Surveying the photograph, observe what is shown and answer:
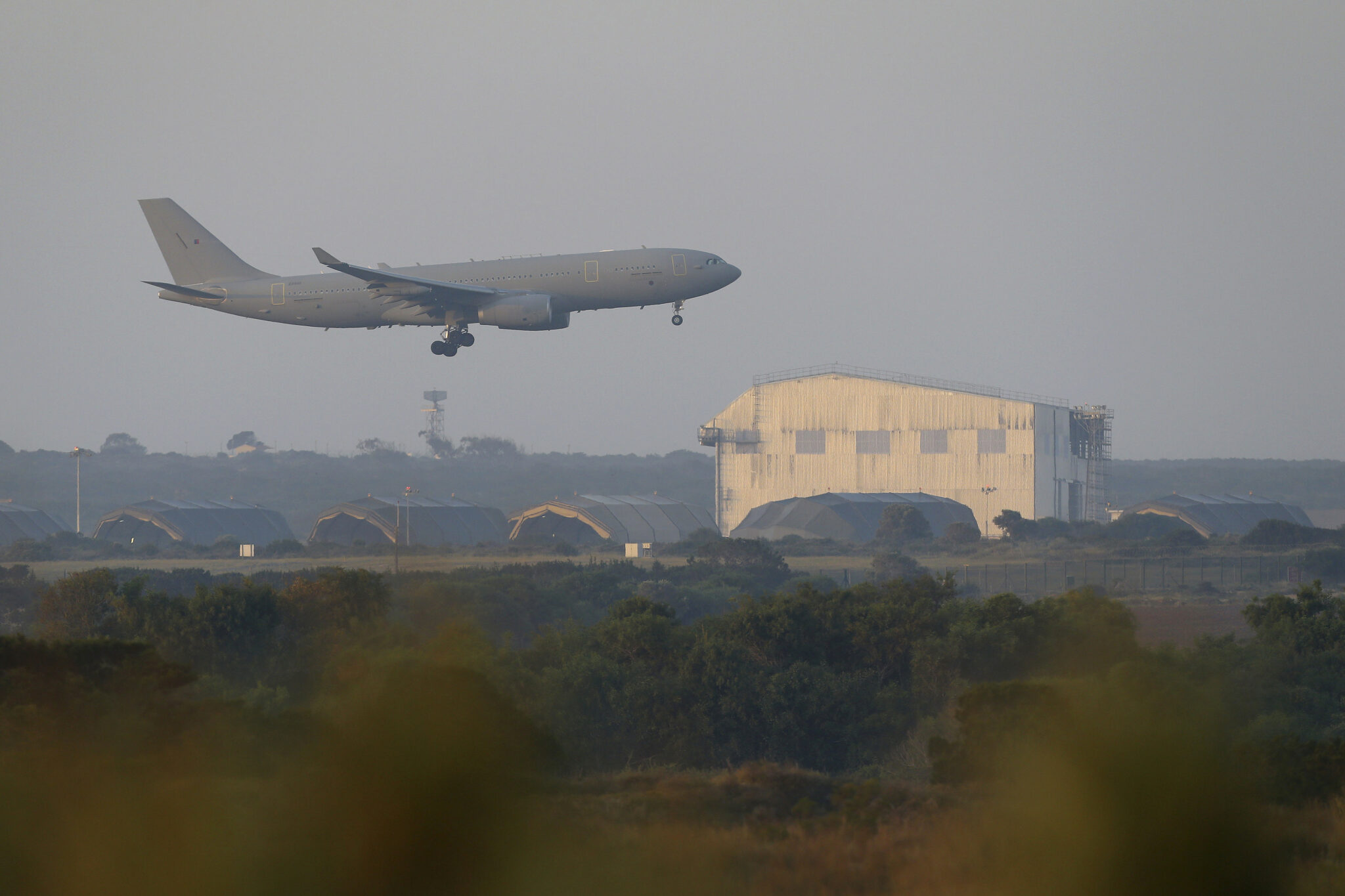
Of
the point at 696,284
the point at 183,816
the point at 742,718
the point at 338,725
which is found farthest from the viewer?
the point at 696,284

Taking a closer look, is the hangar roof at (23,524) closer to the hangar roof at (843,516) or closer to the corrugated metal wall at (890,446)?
the corrugated metal wall at (890,446)

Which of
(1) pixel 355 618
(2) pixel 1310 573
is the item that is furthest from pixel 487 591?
(2) pixel 1310 573

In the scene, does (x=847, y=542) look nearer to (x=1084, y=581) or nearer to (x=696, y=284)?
(x=1084, y=581)

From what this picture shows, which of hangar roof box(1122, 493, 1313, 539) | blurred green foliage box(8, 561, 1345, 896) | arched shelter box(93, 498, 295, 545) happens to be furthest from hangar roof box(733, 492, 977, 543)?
blurred green foliage box(8, 561, 1345, 896)

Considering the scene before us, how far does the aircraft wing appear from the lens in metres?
52.9

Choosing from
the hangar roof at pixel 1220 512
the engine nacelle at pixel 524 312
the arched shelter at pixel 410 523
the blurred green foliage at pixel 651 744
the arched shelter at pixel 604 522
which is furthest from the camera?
the hangar roof at pixel 1220 512

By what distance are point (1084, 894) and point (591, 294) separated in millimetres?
39889

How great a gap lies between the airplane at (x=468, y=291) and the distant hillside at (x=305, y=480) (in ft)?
224

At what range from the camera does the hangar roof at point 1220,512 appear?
110 meters

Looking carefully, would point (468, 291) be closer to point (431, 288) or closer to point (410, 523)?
point (431, 288)

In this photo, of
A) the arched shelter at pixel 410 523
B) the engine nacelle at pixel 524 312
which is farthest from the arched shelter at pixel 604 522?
the engine nacelle at pixel 524 312

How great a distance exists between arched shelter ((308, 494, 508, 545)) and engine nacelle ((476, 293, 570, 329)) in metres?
43.2

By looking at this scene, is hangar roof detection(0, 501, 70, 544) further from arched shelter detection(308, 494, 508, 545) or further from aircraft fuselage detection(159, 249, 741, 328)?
aircraft fuselage detection(159, 249, 741, 328)

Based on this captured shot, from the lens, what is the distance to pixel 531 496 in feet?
497
